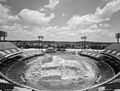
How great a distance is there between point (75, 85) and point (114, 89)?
5813 mm

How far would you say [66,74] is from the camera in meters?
17.9

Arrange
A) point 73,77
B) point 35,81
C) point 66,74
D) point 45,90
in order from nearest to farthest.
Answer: point 45,90, point 35,81, point 73,77, point 66,74

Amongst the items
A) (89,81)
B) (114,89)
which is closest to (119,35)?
(89,81)

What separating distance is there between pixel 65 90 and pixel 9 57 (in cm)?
1814

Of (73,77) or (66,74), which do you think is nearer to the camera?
(73,77)

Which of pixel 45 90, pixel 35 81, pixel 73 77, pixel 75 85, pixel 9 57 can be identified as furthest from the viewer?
pixel 9 57

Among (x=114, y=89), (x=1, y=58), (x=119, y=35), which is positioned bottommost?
(x=114, y=89)

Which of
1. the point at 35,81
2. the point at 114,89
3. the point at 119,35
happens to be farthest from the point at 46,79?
the point at 119,35

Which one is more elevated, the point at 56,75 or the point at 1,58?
the point at 1,58

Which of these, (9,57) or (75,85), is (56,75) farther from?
(9,57)

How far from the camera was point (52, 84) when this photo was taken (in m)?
14.5

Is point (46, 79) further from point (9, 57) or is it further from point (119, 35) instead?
point (119, 35)

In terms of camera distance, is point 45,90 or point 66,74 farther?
point 66,74

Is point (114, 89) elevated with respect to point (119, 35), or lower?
lower
